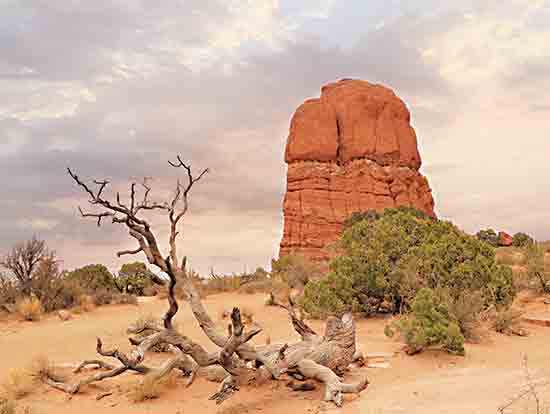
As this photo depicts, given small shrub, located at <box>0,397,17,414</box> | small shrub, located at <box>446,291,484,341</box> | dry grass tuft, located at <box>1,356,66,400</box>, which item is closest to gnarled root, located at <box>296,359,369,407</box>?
small shrub, located at <box>446,291,484,341</box>

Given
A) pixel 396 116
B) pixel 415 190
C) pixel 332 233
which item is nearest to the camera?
pixel 332 233

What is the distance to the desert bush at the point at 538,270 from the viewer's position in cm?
1742

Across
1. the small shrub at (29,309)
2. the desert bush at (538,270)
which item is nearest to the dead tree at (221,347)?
the small shrub at (29,309)

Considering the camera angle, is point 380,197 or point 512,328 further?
point 380,197

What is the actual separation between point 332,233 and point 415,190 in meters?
10.1

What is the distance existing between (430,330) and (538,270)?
10577 mm

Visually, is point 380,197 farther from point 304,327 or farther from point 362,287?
point 304,327

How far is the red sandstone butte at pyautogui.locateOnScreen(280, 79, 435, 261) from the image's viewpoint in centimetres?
5019

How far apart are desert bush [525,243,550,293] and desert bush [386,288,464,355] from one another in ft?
31.5

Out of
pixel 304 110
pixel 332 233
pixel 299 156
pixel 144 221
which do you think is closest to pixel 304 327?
pixel 144 221

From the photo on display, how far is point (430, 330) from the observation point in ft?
29.0

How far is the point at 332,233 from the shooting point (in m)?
49.5

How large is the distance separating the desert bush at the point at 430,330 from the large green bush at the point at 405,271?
8.44 ft

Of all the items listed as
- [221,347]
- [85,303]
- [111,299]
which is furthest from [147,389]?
[111,299]
